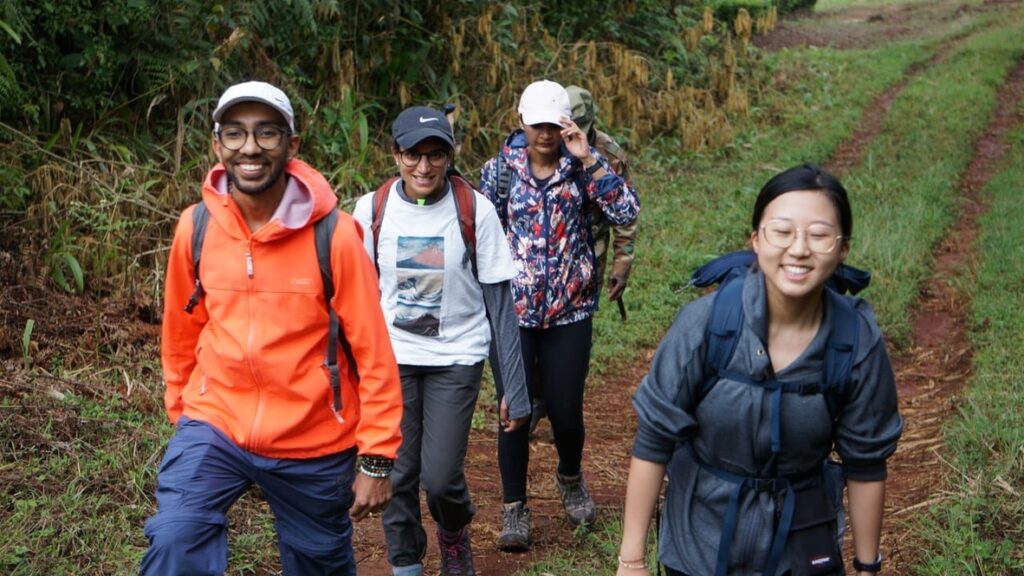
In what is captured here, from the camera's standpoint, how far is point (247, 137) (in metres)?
3.77

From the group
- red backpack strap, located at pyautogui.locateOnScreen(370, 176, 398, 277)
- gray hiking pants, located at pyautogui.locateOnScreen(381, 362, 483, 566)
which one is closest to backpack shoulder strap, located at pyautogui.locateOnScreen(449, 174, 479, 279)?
red backpack strap, located at pyautogui.locateOnScreen(370, 176, 398, 277)

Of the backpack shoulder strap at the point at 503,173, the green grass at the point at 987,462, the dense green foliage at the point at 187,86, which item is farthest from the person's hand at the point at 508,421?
the dense green foliage at the point at 187,86

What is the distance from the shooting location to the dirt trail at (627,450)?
5.70m

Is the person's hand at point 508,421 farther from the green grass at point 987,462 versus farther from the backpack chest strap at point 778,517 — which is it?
the backpack chest strap at point 778,517

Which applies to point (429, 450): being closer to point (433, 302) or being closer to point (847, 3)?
point (433, 302)

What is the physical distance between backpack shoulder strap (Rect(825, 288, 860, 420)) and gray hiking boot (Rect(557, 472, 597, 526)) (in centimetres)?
281

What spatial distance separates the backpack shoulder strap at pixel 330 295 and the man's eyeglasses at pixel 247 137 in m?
0.28

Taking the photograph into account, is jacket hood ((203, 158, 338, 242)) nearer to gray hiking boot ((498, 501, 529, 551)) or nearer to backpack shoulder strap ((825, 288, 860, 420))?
backpack shoulder strap ((825, 288, 860, 420))

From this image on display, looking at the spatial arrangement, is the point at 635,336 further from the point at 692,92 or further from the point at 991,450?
the point at 692,92

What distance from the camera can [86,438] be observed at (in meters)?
5.93

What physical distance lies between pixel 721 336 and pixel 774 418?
241 millimetres

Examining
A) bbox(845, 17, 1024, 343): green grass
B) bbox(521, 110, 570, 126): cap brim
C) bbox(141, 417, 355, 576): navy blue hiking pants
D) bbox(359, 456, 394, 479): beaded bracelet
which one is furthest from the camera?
bbox(845, 17, 1024, 343): green grass

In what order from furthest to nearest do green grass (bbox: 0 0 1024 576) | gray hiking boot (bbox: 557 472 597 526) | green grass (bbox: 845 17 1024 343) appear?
green grass (bbox: 845 17 1024 343) < gray hiking boot (bbox: 557 472 597 526) < green grass (bbox: 0 0 1024 576)

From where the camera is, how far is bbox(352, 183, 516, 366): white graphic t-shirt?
15.3ft
